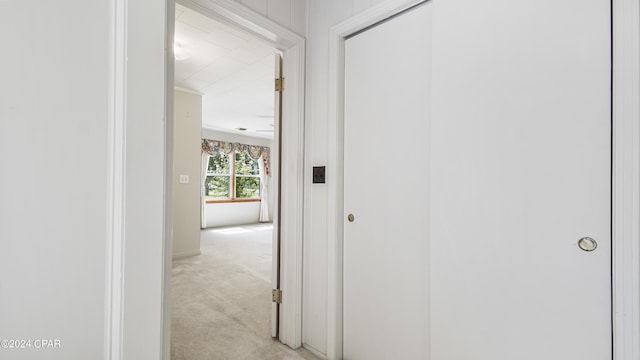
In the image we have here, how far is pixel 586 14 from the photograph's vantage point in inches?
36.5

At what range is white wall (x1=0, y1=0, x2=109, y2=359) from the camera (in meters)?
0.58

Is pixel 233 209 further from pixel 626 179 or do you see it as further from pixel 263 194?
pixel 626 179

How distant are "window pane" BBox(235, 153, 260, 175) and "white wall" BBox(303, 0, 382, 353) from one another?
6234mm

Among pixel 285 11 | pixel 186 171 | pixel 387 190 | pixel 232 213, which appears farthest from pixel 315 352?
pixel 232 213

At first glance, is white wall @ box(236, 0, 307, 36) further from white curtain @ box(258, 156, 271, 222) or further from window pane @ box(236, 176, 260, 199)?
white curtain @ box(258, 156, 271, 222)

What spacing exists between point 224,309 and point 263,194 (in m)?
5.84

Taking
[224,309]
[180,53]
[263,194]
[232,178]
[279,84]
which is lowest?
[224,309]

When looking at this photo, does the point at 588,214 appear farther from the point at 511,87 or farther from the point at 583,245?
the point at 511,87

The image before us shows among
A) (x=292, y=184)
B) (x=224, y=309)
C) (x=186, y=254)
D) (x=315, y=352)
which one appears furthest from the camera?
(x=186, y=254)

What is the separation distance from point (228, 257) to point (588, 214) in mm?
4155

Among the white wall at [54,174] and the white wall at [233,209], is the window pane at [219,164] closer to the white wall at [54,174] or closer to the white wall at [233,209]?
the white wall at [233,209]

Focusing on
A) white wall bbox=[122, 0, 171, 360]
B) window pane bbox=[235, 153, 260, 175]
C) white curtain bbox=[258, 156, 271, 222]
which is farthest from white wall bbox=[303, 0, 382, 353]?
white curtain bbox=[258, 156, 271, 222]

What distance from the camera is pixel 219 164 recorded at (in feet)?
24.3

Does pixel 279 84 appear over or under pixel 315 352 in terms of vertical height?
over
